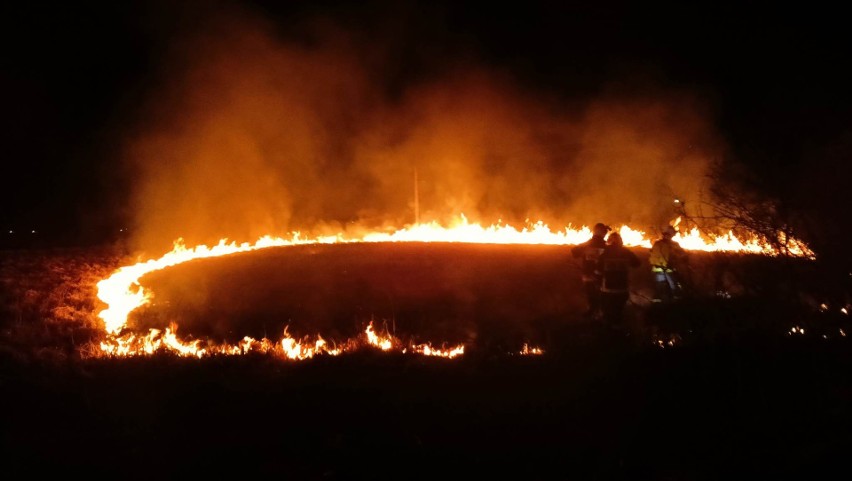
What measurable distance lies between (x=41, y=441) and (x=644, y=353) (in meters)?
5.05

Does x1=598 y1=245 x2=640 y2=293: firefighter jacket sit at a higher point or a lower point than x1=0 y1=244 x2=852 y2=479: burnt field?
higher

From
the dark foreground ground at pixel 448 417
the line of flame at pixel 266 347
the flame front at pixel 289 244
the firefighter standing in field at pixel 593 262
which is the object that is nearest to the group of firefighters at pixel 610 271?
the firefighter standing in field at pixel 593 262

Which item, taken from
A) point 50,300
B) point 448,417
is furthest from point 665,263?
point 50,300

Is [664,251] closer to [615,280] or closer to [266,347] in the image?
[615,280]

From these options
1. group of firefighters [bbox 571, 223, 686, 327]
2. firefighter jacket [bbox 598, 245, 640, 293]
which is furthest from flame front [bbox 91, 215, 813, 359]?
firefighter jacket [bbox 598, 245, 640, 293]

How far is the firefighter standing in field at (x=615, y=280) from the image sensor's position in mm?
8078

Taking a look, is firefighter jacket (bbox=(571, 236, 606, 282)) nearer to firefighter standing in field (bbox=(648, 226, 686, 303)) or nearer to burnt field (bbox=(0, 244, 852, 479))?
firefighter standing in field (bbox=(648, 226, 686, 303))

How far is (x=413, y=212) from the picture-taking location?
62.1ft

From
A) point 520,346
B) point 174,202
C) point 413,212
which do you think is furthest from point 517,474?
point 174,202

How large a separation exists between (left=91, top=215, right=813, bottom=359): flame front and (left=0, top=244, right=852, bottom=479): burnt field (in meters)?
0.35

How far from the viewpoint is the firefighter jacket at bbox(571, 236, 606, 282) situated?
336 inches

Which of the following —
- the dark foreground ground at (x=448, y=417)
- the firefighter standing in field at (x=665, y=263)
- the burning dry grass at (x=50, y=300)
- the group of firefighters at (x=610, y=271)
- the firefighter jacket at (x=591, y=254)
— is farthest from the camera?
the firefighter jacket at (x=591, y=254)

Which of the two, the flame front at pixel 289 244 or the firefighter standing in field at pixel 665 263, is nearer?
the flame front at pixel 289 244

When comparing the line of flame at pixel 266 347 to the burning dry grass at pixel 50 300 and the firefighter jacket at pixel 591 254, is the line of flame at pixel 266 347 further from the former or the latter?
the firefighter jacket at pixel 591 254
